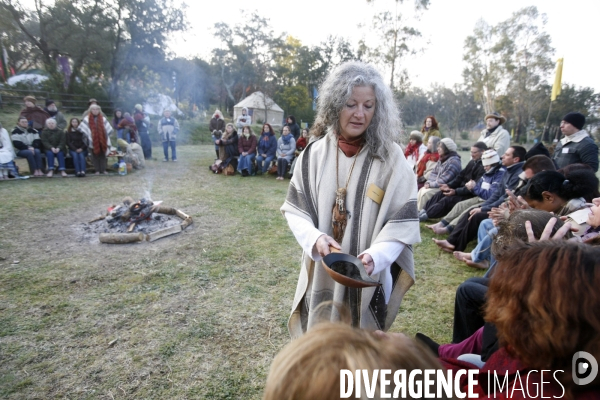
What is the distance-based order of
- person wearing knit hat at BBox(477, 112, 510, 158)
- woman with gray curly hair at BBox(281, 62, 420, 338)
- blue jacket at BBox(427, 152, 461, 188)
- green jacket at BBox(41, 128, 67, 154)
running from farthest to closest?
green jacket at BBox(41, 128, 67, 154)
person wearing knit hat at BBox(477, 112, 510, 158)
blue jacket at BBox(427, 152, 461, 188)
woman with gray curly hair at BBox(281, 62, 420, 338)

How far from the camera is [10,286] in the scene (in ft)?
10.8

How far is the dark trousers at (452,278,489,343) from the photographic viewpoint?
2201mm

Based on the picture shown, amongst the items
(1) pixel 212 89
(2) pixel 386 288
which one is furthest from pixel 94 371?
(1) pixel 212 89

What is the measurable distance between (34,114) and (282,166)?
7.90 metres

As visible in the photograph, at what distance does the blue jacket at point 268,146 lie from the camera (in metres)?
10.4

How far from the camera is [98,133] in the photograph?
364 inches

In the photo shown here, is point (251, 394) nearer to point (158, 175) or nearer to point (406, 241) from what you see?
point (406, 241)

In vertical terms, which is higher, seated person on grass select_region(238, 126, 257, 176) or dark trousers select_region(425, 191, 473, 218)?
seated person on grass select_region(238, 126, 257, 176)

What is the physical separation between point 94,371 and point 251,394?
1.12 metres

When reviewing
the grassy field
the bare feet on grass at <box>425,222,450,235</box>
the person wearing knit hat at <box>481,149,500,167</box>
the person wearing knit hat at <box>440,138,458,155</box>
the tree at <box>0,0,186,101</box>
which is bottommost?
the grassy field

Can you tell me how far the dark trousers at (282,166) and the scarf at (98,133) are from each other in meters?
5.16

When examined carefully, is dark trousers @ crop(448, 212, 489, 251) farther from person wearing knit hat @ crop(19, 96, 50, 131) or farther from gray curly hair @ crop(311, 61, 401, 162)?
person wearing knit hat @ crop(19, 96, 50, 131)

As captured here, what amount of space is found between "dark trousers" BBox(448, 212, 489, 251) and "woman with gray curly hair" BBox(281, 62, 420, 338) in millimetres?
3256

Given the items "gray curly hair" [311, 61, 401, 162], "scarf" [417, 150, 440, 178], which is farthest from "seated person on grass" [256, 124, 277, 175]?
"gray curly hair" [311, 61, 401, 162]
